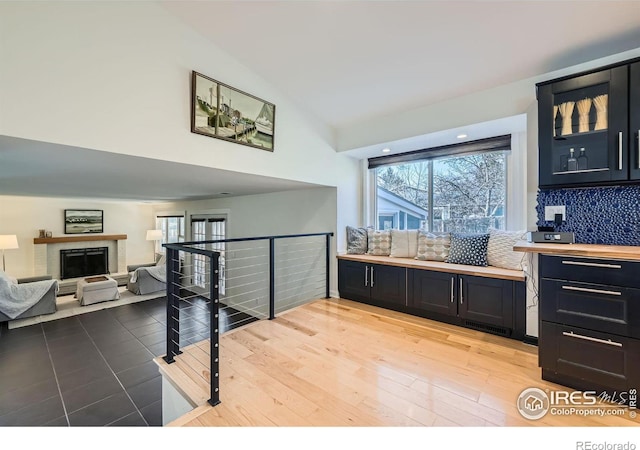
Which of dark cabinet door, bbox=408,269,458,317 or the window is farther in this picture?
the window

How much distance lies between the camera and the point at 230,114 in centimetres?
249

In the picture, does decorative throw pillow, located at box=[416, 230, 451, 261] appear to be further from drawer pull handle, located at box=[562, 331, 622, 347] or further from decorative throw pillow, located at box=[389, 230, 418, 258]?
drawer pull handle, located at box=[562, 331, 622, 347]

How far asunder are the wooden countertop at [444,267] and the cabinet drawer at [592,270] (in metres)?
0.72

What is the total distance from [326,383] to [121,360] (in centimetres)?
312

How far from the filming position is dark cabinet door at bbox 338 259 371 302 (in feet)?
11.7

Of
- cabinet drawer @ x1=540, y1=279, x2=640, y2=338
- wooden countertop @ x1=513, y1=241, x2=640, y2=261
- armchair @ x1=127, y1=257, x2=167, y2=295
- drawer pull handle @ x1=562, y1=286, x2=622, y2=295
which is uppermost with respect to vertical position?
wooden countertop @ x1=513, y1=241, x2=640, y2=261

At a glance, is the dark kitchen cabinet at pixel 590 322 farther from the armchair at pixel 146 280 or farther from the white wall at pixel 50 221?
the white wall at pixel 50 221

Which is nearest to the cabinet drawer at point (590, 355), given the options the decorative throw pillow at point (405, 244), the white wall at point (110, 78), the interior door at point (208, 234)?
the decorative throw pillow at point (405, 244)

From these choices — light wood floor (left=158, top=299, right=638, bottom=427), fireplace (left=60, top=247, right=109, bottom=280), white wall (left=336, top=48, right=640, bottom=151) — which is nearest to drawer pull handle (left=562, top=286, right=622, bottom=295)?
light wood floor (left=158, top=299, right=638, bottom=427)

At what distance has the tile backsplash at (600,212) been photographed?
2.04 metres

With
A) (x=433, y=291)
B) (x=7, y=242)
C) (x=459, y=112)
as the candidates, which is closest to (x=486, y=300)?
(x=433, y=291)

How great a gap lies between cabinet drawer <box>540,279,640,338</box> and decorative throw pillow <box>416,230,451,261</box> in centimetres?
143
